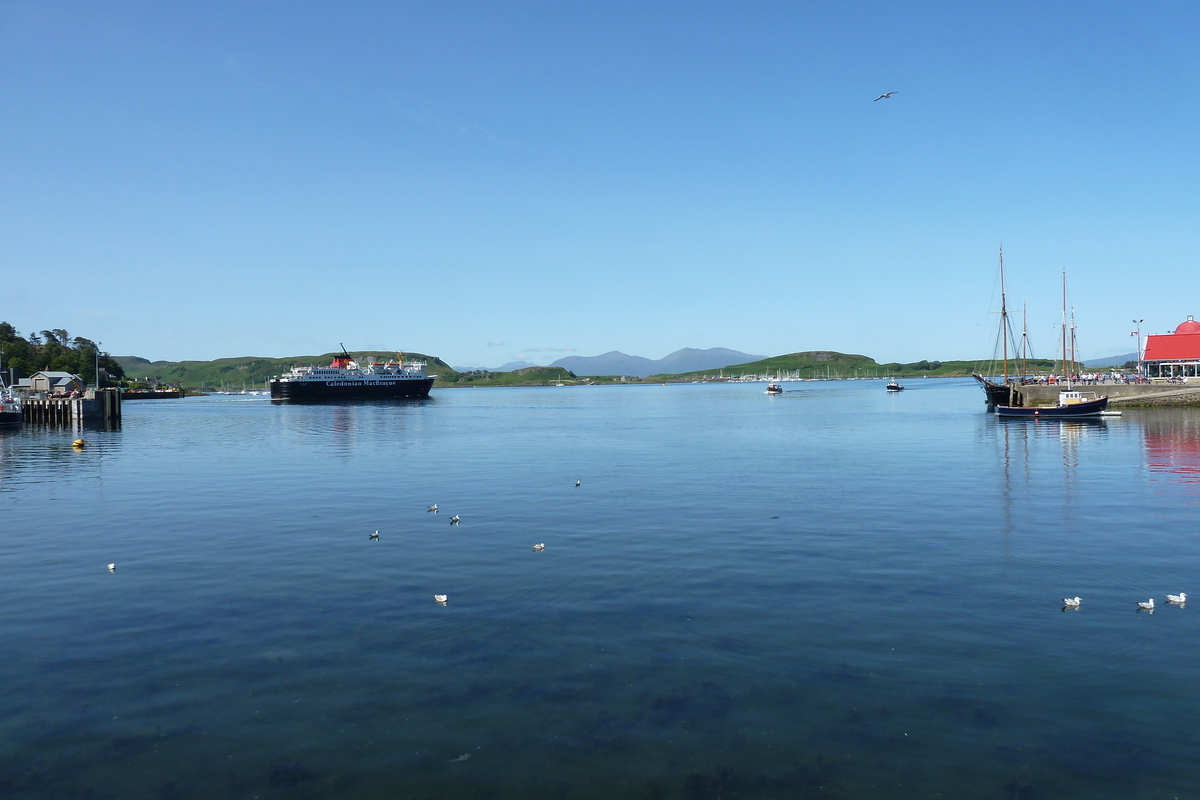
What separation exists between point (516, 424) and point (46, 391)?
342ft

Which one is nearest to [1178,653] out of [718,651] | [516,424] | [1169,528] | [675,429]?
[718,651]

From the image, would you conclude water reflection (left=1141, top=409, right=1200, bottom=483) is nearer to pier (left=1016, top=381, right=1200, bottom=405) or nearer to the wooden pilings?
pier (left=1016, top=381, right=1200, bottom=405)

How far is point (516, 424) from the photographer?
9381cm

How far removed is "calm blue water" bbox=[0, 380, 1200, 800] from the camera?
391 inches

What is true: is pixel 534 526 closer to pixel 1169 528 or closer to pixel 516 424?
pixel 1169 528

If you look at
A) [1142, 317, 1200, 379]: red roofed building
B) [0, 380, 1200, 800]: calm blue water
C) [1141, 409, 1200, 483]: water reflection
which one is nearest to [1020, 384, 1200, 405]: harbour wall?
[1141, 409, 1200, 483]: water reflection

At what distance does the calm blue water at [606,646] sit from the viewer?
9.92m

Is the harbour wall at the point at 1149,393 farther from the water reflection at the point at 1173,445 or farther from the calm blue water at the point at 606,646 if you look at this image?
the calm blue water at the point at 606,646

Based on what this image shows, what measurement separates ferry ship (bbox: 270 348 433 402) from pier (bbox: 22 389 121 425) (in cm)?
7676

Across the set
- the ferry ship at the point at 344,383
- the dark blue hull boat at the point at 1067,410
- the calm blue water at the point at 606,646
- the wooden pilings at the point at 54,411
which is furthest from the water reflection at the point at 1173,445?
the ferry ship at the point at 344,383

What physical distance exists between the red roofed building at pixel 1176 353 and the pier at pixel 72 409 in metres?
145

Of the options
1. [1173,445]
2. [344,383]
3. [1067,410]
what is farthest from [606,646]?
[344,383]

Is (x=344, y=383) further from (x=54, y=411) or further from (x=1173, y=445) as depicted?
(x=1173, y=445)

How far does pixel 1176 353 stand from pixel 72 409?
153 metres
